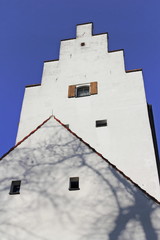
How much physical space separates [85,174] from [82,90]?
9.39 metres

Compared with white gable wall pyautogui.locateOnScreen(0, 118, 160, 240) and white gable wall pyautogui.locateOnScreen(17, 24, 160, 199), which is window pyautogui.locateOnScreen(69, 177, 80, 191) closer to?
white gable wall pyautogui.locateOnScreen(0, 118, 160, 240)

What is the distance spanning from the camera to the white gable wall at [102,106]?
1288 centimetres

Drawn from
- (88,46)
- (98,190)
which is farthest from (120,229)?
(88,46)

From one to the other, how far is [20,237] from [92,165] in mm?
2861

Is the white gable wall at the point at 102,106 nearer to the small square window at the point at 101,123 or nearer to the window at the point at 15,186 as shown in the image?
the small square window at the point at 101,123

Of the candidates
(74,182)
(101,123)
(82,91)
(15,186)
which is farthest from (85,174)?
(82,91)

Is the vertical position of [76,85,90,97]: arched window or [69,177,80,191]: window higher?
[76,85,90,97]: arched window

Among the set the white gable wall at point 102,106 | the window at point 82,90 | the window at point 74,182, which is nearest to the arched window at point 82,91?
the window at point 82,90

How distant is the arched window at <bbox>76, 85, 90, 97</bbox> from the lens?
1653 cm

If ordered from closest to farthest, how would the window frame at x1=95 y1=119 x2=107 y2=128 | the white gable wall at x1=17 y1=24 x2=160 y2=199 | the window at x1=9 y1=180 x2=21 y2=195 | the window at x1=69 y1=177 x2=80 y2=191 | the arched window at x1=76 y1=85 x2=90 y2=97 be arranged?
the window at x1=69 y1=177 x2=80 y2=191 → the window at x1=9 y1=180 x2=21 y2=195 → the white gable wall at x1=17 y1=24 x2=160 y2=199 → the window frame at x1=95 y1=119 x2=107 y2=128 → the arched window at x1=76 y1=85 x2=90 y2=97

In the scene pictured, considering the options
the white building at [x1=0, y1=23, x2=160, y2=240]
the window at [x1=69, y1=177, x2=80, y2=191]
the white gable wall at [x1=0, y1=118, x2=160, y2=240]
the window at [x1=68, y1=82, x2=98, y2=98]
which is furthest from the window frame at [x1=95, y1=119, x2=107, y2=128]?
the window at [x1=69, y1=177, x2=80, y2=191]

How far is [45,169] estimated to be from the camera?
8.53 m

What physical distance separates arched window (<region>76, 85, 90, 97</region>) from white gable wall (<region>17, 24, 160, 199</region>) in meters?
0.43

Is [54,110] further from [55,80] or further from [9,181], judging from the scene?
[9,181]
